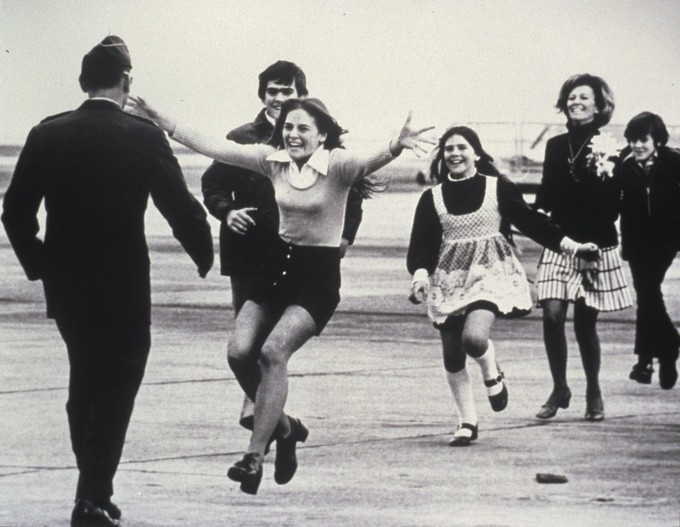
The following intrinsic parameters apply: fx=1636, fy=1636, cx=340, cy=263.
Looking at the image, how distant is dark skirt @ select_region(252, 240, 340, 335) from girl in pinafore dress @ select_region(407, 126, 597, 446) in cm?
130

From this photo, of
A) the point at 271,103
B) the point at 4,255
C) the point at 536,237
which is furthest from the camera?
the point at 4,255

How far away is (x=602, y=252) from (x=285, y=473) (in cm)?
301

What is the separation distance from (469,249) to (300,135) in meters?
1.57

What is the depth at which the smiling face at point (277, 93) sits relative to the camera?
26.0ft

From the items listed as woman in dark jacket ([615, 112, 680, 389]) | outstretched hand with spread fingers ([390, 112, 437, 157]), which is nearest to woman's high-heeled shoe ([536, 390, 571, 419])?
woman in dark jacket ([615, 112, 680, 389])

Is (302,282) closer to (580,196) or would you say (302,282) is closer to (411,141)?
(411,141)

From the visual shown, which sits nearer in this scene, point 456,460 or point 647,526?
point 647,526

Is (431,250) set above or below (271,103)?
below

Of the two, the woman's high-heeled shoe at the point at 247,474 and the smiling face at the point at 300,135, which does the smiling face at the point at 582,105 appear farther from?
the woman's high-heeled shoe at the point at 247,474

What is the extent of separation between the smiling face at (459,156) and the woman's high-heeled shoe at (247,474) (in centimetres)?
255

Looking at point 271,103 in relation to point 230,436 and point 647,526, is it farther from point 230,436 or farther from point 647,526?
point 647,526

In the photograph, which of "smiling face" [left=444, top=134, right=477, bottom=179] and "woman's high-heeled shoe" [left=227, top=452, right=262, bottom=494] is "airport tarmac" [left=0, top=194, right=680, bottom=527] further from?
"smiling face" [left=444, top=134, right=477, bottom=179]

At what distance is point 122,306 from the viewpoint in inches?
232

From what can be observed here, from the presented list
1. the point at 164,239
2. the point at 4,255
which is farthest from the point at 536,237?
the point at 164,239
